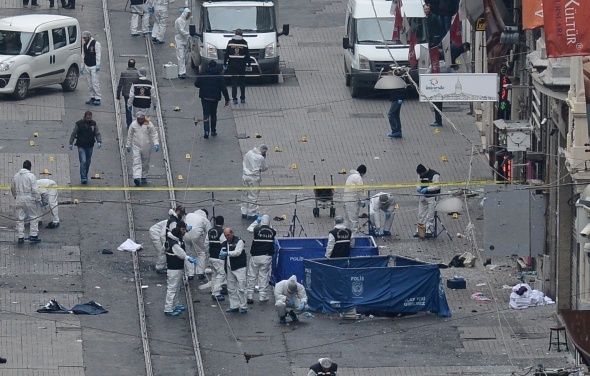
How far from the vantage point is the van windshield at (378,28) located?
4619cm

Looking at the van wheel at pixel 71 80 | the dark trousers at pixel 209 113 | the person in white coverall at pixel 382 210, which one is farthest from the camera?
the van wheel at pixel 71 80

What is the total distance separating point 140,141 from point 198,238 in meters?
4.93

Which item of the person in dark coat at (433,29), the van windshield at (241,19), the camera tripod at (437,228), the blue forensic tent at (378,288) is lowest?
the camera tripod at (437,228)

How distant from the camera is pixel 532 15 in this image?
111ft

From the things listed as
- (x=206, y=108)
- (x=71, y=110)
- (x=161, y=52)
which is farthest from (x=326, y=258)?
(x=161, y=52)

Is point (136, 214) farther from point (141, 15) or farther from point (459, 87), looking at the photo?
point (141, 15)

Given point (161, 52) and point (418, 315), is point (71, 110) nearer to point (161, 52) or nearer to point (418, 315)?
point (161, 52)

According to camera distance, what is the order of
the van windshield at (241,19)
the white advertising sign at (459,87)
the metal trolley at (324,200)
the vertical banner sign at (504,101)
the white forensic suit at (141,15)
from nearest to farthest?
the white advertising sign at (459,87), the metal trolley at (324,200), the vertical banner sign at (504,101), the van windshield at (241,19), the white forensic suit at (141,15)

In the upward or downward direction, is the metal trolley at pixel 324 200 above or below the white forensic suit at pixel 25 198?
below

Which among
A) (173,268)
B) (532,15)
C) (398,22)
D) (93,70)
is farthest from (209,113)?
(532,15)

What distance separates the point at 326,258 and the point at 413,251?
3.09 m

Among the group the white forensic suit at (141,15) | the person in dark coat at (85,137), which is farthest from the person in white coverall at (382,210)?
the white forensic suit at (141,15)

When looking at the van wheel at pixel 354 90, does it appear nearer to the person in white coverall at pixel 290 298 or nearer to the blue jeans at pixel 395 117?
the blue jeans at pixel 395 117

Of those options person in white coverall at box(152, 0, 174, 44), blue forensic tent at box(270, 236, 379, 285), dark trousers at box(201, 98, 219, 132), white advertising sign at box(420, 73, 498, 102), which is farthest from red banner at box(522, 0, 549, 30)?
person in white coverall at box(152, 0, 174, 44)
